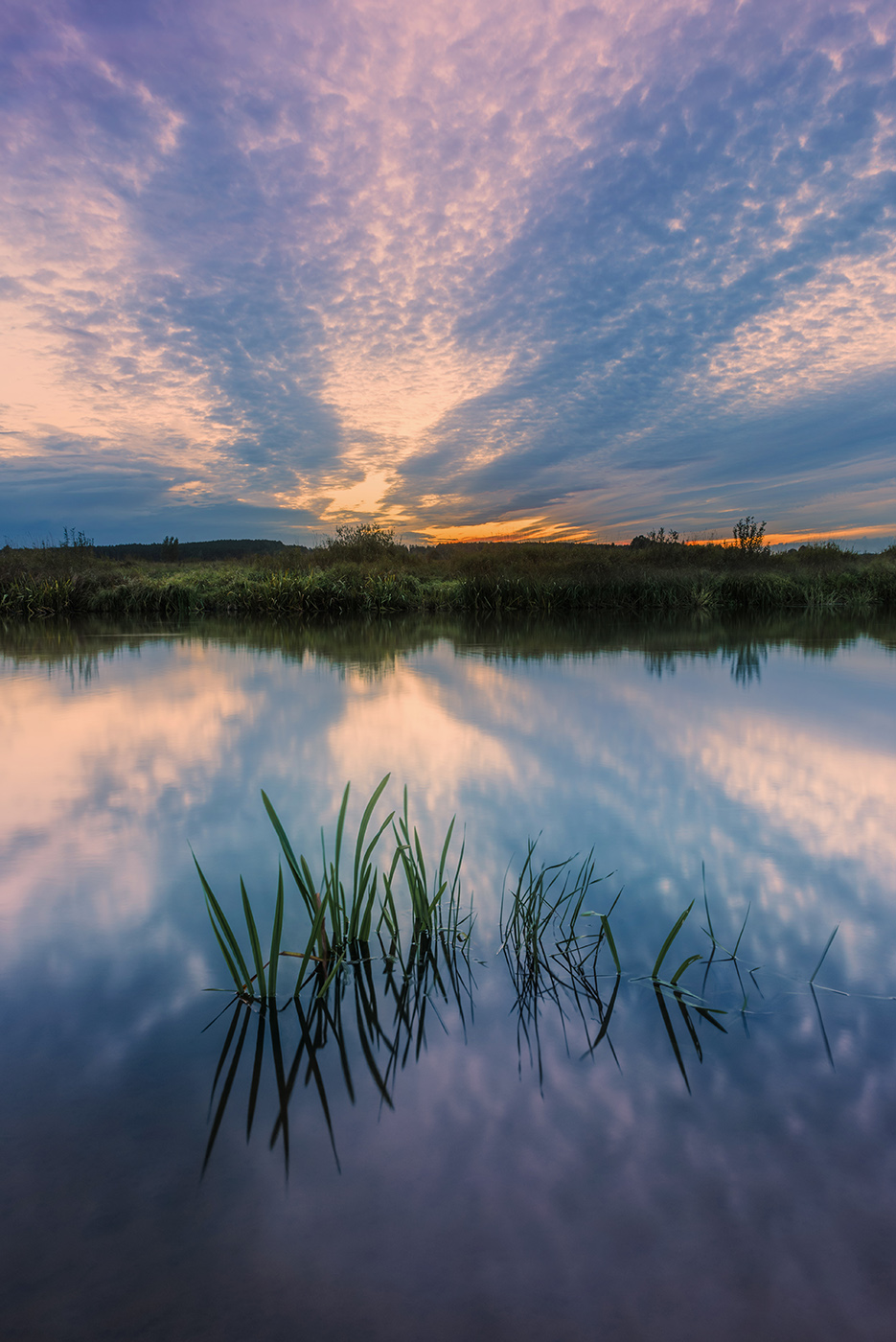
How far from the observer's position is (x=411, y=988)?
1911mm

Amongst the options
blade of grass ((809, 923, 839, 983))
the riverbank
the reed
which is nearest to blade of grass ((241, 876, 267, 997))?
the reed

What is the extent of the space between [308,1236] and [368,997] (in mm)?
702

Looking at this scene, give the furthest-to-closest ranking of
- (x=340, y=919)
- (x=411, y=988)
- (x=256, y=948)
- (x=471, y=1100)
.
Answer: (x=340, y=919) → (x=411, y=988) → (x=256, y=948) → (x=471, y=1100)

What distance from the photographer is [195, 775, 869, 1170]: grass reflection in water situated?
159cm

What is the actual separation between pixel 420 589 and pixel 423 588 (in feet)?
0.69

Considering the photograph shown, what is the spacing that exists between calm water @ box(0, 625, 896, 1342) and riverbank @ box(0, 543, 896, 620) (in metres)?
14.5

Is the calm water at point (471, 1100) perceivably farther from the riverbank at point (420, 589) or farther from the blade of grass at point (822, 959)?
the riverbank at point (420, 589)

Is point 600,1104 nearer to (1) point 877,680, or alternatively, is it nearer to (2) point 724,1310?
(2) point 724,1310

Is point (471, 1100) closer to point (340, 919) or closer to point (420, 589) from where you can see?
point (340, 919)

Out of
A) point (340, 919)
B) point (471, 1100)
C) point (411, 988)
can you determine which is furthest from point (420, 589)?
point (471, 1100)

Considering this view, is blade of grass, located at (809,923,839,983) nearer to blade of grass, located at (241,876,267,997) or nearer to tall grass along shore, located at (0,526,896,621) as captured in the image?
blade of grass, located at (241,876,267,997)

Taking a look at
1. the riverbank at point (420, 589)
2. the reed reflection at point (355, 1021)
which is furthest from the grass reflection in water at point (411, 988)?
the riverbank at point (420, 589)

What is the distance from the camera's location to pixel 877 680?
283 inches

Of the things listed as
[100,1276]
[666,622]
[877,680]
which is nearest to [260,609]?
Result: [666,622]
